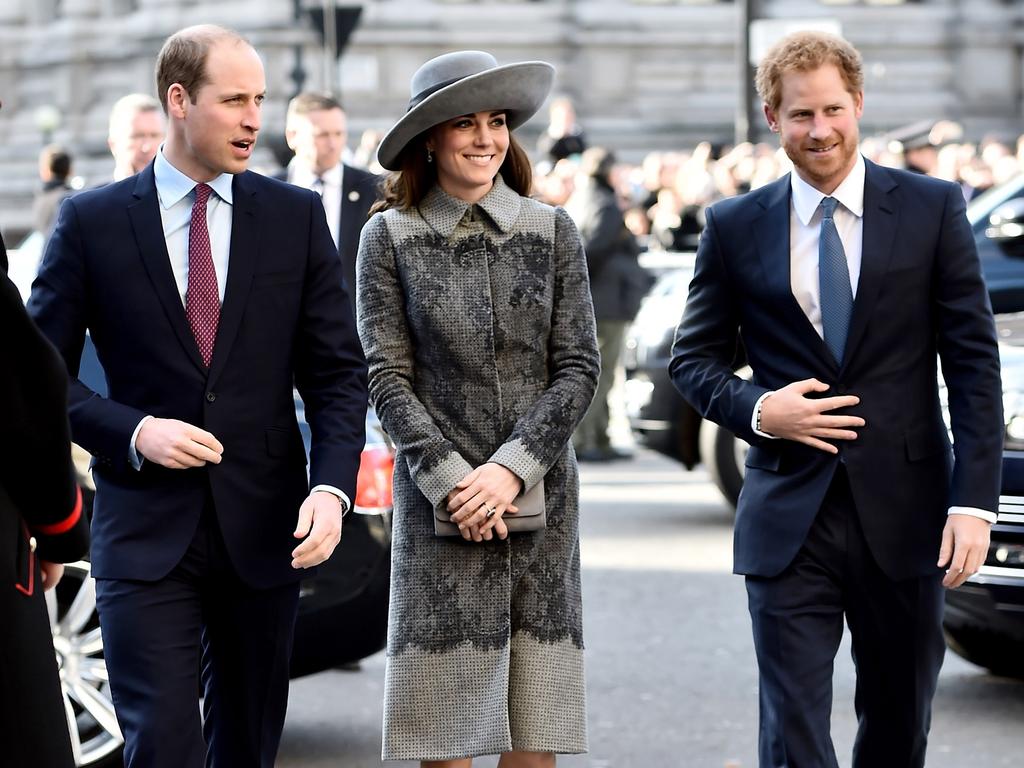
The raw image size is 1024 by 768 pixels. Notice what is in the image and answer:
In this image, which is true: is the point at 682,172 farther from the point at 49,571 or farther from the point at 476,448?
the point at 49,571

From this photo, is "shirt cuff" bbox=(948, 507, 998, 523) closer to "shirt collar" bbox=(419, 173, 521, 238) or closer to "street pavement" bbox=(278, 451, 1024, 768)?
"shirt collar" bbox=(419, 173, 521, 238)

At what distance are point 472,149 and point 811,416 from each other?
3.35 feet

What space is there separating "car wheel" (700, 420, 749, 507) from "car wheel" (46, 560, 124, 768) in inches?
212

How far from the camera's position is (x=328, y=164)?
363 inches

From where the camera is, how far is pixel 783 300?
479 centimetres

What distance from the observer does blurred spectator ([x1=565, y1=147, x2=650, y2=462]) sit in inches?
579

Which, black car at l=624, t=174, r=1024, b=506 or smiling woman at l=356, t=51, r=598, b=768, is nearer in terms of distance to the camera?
smiling woman at l=356, t=51, r=598, b=768

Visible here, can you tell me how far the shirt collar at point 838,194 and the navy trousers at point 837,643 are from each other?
608 mm

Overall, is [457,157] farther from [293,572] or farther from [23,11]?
[23,11]

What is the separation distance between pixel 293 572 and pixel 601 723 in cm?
275

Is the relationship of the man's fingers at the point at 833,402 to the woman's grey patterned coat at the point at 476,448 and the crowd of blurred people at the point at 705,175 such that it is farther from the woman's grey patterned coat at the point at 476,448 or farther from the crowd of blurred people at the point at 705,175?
the crowd of blurred people at the point at 705,175

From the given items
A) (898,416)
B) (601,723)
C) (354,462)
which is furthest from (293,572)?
(601,723)

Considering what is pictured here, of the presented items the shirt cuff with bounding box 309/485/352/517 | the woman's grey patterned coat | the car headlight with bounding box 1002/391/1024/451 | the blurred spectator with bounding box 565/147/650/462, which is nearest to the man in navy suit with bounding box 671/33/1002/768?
the woman's grey patterned coat

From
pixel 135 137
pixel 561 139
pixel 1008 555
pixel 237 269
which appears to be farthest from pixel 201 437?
pixel 561 139
